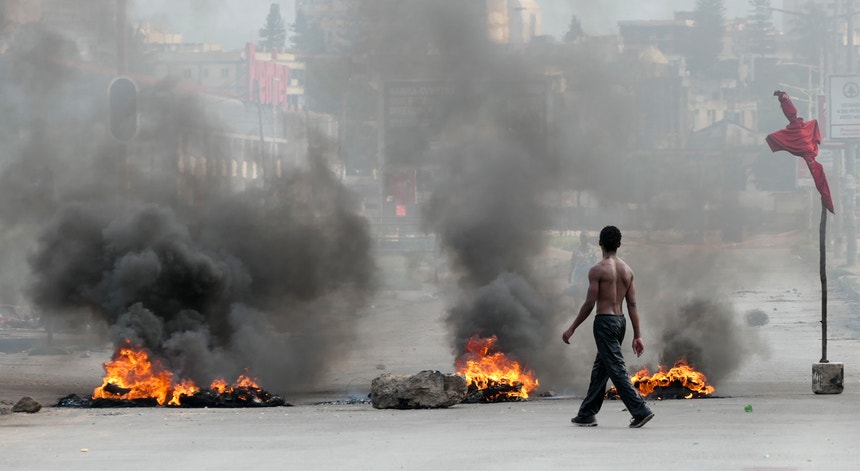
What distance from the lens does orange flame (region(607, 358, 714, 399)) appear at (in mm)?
13805

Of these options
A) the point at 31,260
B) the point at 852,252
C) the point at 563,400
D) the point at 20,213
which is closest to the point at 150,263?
the point at 31,260

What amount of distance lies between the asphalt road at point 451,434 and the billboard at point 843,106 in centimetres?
3480

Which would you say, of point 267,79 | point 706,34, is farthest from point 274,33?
point 706,34

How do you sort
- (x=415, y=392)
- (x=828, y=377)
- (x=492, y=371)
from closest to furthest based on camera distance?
1. (x=415, y=392)
2. (x=828, y=377)
3. (x=492, y=371)

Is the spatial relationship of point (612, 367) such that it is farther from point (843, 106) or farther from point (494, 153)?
point (843, 106)

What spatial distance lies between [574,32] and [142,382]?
15.0 metres

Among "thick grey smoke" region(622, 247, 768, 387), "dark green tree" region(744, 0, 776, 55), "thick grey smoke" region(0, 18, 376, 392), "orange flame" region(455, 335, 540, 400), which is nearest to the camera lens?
"orange flame" region(455, 335, 540, 400)

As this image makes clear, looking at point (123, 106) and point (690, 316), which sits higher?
point (123, 106)

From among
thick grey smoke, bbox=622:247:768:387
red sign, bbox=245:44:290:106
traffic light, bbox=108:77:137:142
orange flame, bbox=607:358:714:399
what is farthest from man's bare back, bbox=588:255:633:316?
red sign, bbox=245:44:290:106

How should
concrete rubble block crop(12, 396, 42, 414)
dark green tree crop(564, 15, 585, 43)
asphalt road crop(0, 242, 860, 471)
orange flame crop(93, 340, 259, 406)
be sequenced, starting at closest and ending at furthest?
asphalt road crop(0, 242, 860, 471) → concrete rubble block crop(12, 396, 42, 414) → orange flame crop(93, 340, 259, 406) → dark green tree crop(564, 15, 585, 43)

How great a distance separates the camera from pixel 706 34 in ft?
346

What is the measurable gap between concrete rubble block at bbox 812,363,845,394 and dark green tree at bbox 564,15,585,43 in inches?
540

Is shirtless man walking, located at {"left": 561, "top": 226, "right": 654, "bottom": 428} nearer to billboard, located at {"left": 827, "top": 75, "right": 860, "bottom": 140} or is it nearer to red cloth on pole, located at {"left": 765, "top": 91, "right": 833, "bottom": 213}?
red cloth on pole, located at {"left": 765, "top": 91, "right": 833, "bottom": 213}

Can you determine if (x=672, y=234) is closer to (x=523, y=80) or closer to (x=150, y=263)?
(x=523, y=80)
